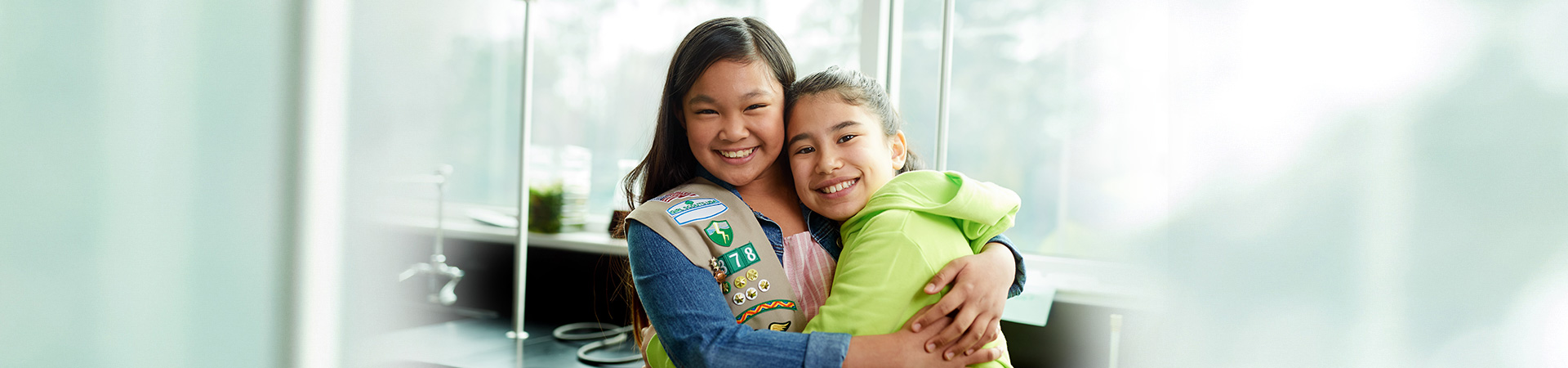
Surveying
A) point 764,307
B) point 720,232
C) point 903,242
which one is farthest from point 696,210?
point 903,242

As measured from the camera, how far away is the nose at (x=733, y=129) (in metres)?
1.08

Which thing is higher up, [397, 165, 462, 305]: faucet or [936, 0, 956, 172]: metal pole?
[936, 0, 956, 172]: metal pole

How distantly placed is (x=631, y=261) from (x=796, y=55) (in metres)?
2.18

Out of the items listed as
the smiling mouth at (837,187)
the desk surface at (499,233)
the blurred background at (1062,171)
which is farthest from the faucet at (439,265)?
the smiling mouth at (837,187)

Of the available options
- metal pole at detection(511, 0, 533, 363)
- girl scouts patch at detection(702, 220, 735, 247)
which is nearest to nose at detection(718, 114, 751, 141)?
girl scouts patch at detection(702, 220, 735, 247)

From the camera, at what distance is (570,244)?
11.1ft

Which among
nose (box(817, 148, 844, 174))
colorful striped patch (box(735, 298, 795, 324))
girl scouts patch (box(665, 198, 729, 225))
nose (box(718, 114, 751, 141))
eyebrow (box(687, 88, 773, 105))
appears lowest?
colorful striped patch (box(735, 298, 795, 324))

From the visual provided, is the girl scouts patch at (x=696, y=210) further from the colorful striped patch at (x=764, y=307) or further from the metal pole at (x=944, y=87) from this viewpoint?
the metal pole at (x=944, y=87)

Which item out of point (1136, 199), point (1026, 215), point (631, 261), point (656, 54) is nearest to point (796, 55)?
point (656, 54)

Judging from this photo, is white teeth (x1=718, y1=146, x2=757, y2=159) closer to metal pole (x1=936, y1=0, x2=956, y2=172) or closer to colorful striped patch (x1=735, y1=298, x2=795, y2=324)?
colorful striped patch (x1=735, y1=298, x2=795, y2=324)

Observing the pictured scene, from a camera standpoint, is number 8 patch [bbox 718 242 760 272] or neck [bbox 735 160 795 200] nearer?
number 8 patch [bbox 718 242 760 272]

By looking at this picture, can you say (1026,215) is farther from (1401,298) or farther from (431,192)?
(431,192)

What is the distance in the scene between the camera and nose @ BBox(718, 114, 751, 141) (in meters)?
1.08

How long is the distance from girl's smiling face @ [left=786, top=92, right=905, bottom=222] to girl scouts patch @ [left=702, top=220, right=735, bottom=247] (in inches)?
5.2
